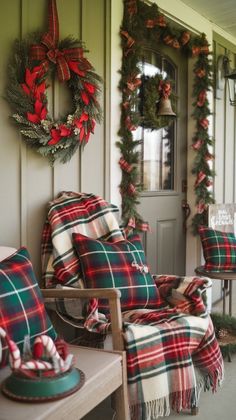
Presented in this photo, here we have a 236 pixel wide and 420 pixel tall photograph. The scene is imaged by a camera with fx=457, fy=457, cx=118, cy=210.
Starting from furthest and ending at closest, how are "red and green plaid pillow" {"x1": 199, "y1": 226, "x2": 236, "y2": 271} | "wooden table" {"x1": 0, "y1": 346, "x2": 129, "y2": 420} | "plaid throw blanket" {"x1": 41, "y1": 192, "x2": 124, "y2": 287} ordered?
1. "red and green plaid pillow" {"x1": 199, "y1": 226, "x2": 236, "y2": 271}
2. "plaid throw blanket" {"x1": 41, "y1": 192, "x2": 124, "y2": 287}
3. "wooden table" {"x1": 0, "y1": 346, "x2": 129, "y2": 420}

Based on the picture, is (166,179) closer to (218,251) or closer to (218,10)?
(218,251)

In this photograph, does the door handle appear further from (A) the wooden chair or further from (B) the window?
(A) the wooden chair

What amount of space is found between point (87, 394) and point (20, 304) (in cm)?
42

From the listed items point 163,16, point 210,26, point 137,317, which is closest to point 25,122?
point 137,317

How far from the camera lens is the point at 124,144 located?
3010mm

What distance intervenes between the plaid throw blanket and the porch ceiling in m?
1.90

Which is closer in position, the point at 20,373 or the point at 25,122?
the point at 20,373

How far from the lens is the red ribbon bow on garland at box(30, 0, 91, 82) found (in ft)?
7.71

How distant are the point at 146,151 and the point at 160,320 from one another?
1.67 meters

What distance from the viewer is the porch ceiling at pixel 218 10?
139 inches

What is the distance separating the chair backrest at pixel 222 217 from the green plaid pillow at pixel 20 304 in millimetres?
2123

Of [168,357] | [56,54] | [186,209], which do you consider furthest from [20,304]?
[186,209]

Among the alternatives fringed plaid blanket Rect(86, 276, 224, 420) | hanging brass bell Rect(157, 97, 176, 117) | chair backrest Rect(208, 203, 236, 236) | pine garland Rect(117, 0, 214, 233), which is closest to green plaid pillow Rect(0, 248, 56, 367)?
fringed plaid blanket Rect(86, 276, 224, 420)

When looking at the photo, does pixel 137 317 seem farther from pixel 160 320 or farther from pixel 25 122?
pixel 25 122
